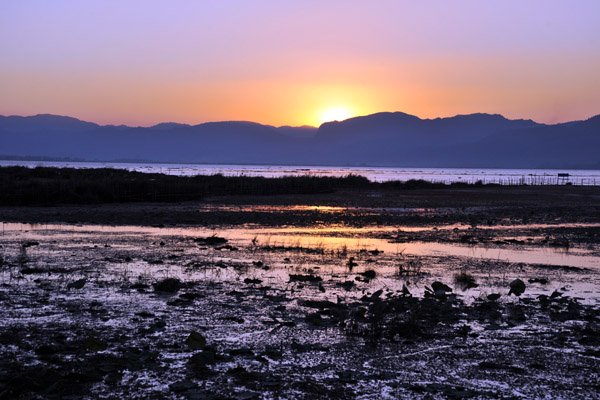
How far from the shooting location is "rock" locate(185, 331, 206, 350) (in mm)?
8094

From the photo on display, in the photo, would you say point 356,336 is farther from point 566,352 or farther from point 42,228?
point 42,228

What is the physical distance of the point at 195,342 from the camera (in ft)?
26.7

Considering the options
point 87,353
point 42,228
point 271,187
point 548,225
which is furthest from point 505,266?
point 271,187

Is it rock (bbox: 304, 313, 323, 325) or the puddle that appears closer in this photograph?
rock (bbox: 304, 313, 323, 325)

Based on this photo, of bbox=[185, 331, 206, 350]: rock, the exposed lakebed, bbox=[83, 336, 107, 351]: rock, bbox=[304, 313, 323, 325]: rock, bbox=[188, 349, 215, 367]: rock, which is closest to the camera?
the exposed lakebed

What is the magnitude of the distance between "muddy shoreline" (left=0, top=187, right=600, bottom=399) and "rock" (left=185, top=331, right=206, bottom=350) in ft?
0.07

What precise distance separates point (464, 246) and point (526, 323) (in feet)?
34.2

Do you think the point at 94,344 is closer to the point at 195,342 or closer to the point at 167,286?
the point at 195,342

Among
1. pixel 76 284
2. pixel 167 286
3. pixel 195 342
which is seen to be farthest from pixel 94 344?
pixel 76 284

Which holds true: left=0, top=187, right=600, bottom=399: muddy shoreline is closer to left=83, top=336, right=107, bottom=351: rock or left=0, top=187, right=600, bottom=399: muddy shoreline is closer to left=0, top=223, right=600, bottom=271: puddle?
left=83, top=336, right=107, bottom=351: rock

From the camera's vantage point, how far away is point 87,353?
25.6 feet

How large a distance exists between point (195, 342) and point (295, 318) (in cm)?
225

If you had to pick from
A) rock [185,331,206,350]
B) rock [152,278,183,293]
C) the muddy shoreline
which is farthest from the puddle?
rock [185,331,206,350]

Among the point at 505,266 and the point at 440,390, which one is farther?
the point at 505,266
